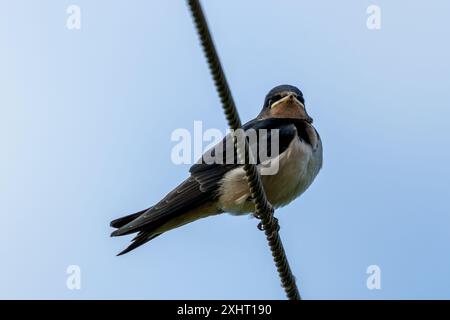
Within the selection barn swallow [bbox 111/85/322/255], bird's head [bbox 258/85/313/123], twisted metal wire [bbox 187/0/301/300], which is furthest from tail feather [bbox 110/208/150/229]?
twisted metal wire [bbox 187/0/301/300]

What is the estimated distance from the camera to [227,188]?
5863 mm

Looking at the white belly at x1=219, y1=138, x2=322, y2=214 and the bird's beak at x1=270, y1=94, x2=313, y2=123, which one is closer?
the white belly at x1=219, y1=138, x2=322, y2=214

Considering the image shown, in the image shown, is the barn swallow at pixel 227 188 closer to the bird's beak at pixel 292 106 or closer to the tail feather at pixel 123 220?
the tail feather at pixel 123 220

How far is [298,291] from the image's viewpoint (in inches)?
179

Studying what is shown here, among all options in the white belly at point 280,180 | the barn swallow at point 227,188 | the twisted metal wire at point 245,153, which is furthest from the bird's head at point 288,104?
the twisted metal wire at point 245,153

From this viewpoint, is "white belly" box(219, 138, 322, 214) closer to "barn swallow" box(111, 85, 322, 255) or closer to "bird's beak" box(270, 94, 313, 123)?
"barn swallow" box(111, 85, 322, 255)

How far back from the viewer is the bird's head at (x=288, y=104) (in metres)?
6.50

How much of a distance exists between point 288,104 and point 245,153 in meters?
2.66

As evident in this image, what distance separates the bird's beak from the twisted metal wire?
7.30 ft

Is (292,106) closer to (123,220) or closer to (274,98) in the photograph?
(274,98)

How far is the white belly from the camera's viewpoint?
582 centimetres

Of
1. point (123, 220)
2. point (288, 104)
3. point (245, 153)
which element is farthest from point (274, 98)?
point (245, 153)
